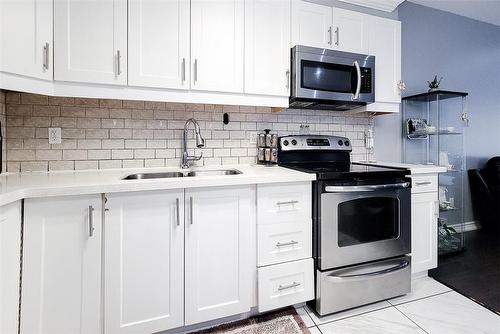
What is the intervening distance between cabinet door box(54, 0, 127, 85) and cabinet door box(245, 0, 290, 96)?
2.65ft

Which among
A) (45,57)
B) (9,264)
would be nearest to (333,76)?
(45,57)

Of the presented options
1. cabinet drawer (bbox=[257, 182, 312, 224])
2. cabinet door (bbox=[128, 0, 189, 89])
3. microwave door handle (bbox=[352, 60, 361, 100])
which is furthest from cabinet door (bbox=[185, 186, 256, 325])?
microwave door handle (bbox=[352, 60, 361, 100])

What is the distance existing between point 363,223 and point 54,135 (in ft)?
7.11

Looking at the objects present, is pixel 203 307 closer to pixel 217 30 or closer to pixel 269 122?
pixel 269 122

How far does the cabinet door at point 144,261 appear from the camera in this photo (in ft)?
4.30

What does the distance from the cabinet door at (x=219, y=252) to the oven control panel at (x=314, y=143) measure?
0.70 meters

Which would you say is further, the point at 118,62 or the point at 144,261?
the point at 118,62

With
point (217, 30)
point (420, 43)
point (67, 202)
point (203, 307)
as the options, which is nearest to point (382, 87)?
point (420, 43)

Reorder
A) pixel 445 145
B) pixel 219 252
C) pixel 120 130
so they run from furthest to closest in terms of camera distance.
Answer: pixel 445 145, pixel 120 130, pixel 219 252

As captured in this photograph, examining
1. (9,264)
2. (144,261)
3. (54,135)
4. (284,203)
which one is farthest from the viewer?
(54,135)

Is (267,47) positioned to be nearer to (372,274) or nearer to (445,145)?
(372,274)

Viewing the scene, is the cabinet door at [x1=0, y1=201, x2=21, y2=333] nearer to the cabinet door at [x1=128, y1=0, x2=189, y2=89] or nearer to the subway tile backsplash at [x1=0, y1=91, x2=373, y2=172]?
the subway tile backsplash at [x1=0, y1=91, x2=373, y2=172]

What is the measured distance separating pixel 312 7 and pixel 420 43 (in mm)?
1735

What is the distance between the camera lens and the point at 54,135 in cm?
172
